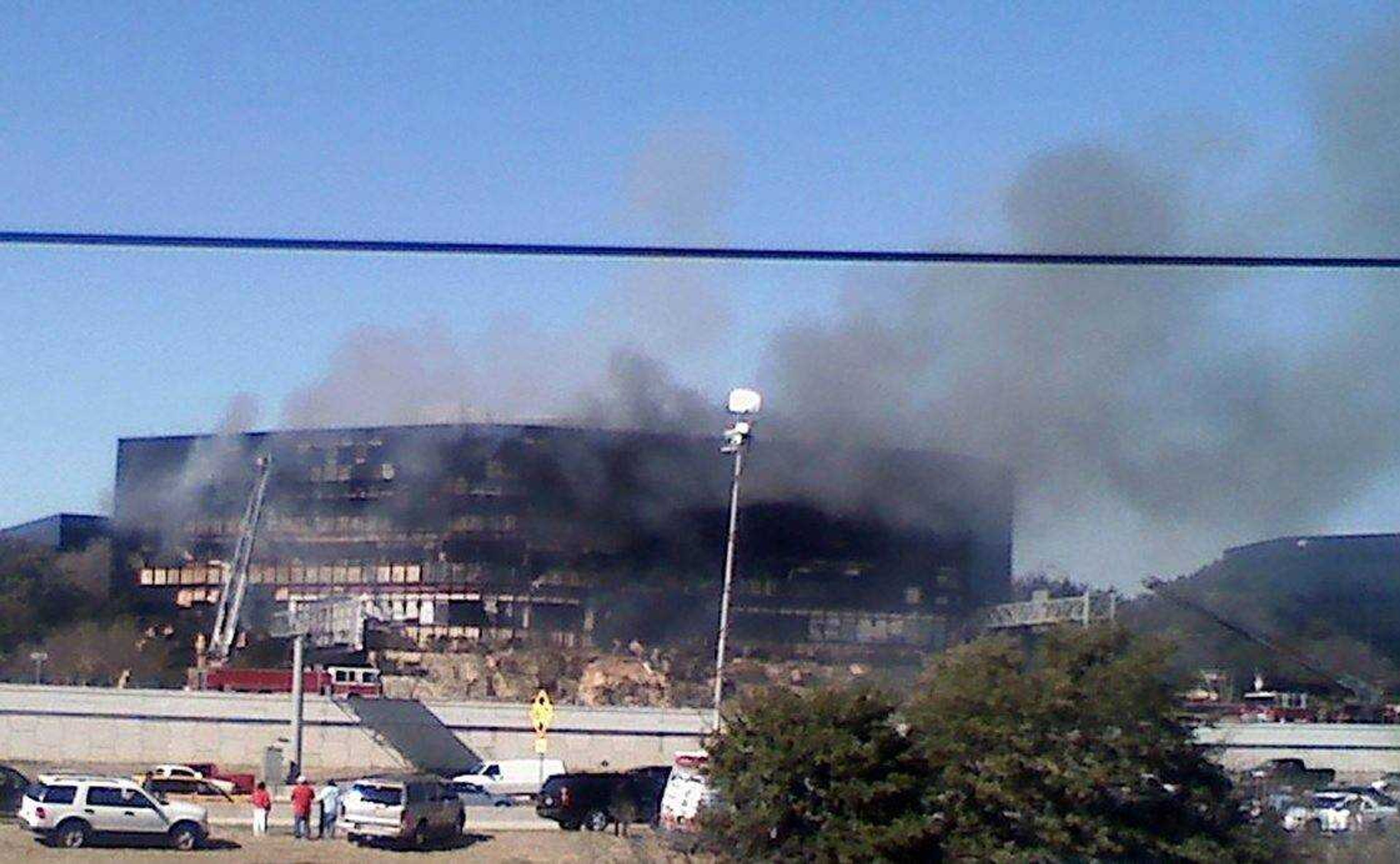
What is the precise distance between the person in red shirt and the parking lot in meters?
0.16

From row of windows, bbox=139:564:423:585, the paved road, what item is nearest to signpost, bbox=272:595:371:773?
the paved road

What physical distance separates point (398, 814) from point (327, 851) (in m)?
1.33

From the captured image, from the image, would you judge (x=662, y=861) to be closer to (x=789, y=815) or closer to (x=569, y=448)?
(x=789, y=815)

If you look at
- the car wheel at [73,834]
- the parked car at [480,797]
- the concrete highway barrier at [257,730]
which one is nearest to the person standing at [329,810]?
the parked car at [480,797]

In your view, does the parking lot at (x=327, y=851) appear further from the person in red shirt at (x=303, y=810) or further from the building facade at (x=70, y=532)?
the building facade at (x=70, y=532)

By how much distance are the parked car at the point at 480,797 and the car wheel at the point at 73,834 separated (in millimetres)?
7593

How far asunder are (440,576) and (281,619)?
45.5ft

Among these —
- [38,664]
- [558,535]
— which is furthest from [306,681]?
[558,535]

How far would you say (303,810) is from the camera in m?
24.9

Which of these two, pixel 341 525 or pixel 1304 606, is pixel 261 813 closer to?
pixel 1304 606

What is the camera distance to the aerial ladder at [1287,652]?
31250mm

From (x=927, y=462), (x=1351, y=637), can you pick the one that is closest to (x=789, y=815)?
(x=1351, y=637)

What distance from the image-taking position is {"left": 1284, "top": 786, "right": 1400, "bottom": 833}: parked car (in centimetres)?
1620

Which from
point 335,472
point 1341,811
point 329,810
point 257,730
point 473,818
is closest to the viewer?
point 1341,811
